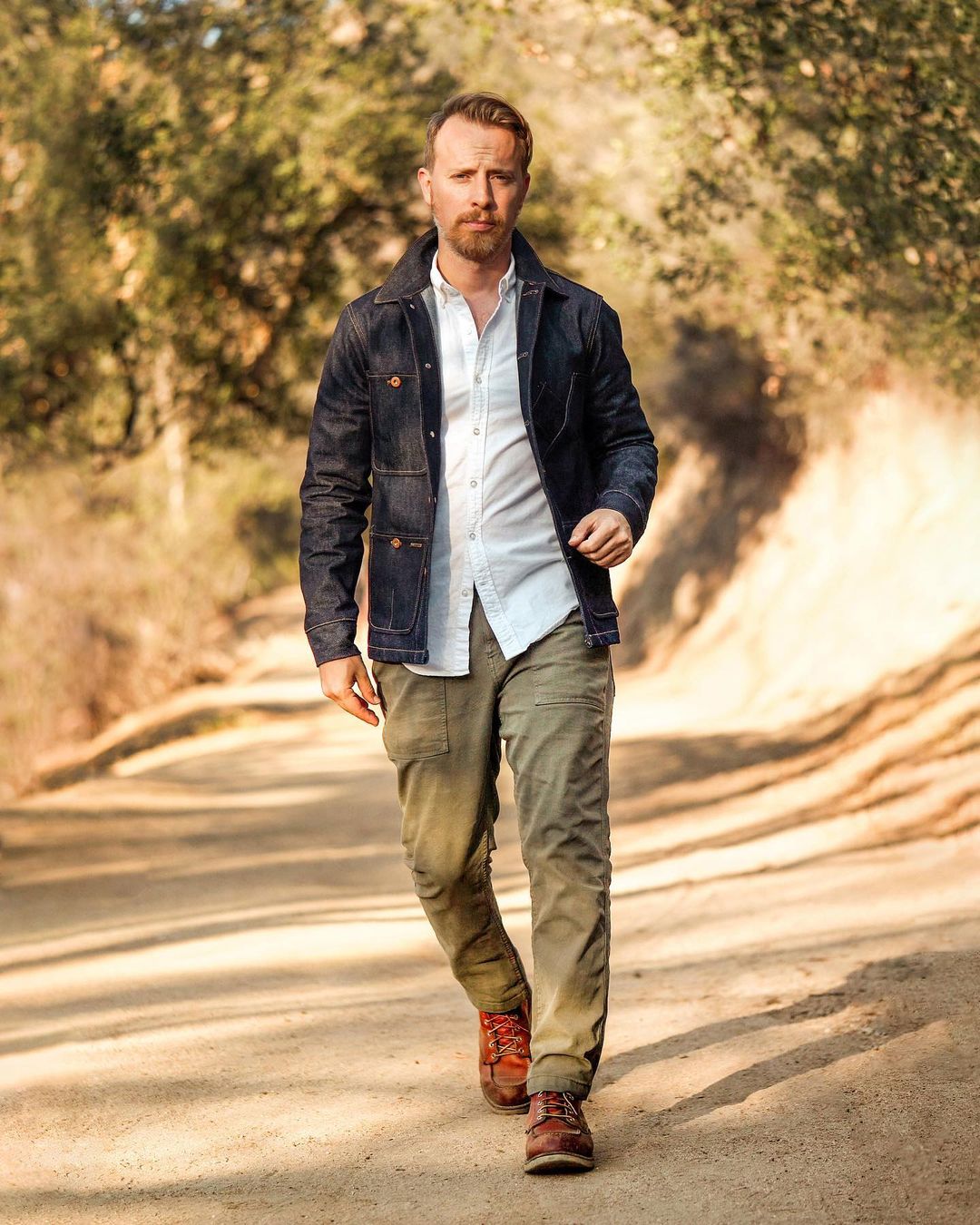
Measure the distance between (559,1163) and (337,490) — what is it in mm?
1683

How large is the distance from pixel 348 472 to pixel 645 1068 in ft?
6.28

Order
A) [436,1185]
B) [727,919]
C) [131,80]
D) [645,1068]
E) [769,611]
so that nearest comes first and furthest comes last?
[436,1185], [645,1068], [727,919], [131,80], [769,611]

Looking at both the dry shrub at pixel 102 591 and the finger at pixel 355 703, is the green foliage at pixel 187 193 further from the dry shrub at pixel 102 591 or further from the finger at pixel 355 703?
the finger at pixel 355 703

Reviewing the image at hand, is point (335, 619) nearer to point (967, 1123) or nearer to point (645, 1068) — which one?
point (645, 1068)

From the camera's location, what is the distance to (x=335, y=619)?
12.7 ft

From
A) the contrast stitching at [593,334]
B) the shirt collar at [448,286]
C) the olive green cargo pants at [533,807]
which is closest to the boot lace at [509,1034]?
the olive green cargo pants at [533,807]

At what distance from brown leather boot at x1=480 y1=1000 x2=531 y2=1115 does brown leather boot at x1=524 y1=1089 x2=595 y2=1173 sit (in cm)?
46

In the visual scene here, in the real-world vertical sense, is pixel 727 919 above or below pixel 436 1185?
below

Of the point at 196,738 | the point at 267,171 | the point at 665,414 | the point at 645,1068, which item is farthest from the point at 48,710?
the point at 645,1068

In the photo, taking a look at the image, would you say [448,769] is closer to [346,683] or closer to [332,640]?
[346,683]

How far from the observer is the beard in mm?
3801

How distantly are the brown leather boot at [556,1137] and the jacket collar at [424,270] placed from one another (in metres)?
1.92

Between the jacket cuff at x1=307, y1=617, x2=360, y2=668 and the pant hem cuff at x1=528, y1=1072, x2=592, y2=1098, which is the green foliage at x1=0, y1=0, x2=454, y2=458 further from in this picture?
the pant hem cuff at x1=528, y1=1072, x2=592, y2=1098

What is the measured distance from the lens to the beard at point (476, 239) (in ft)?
12.5
